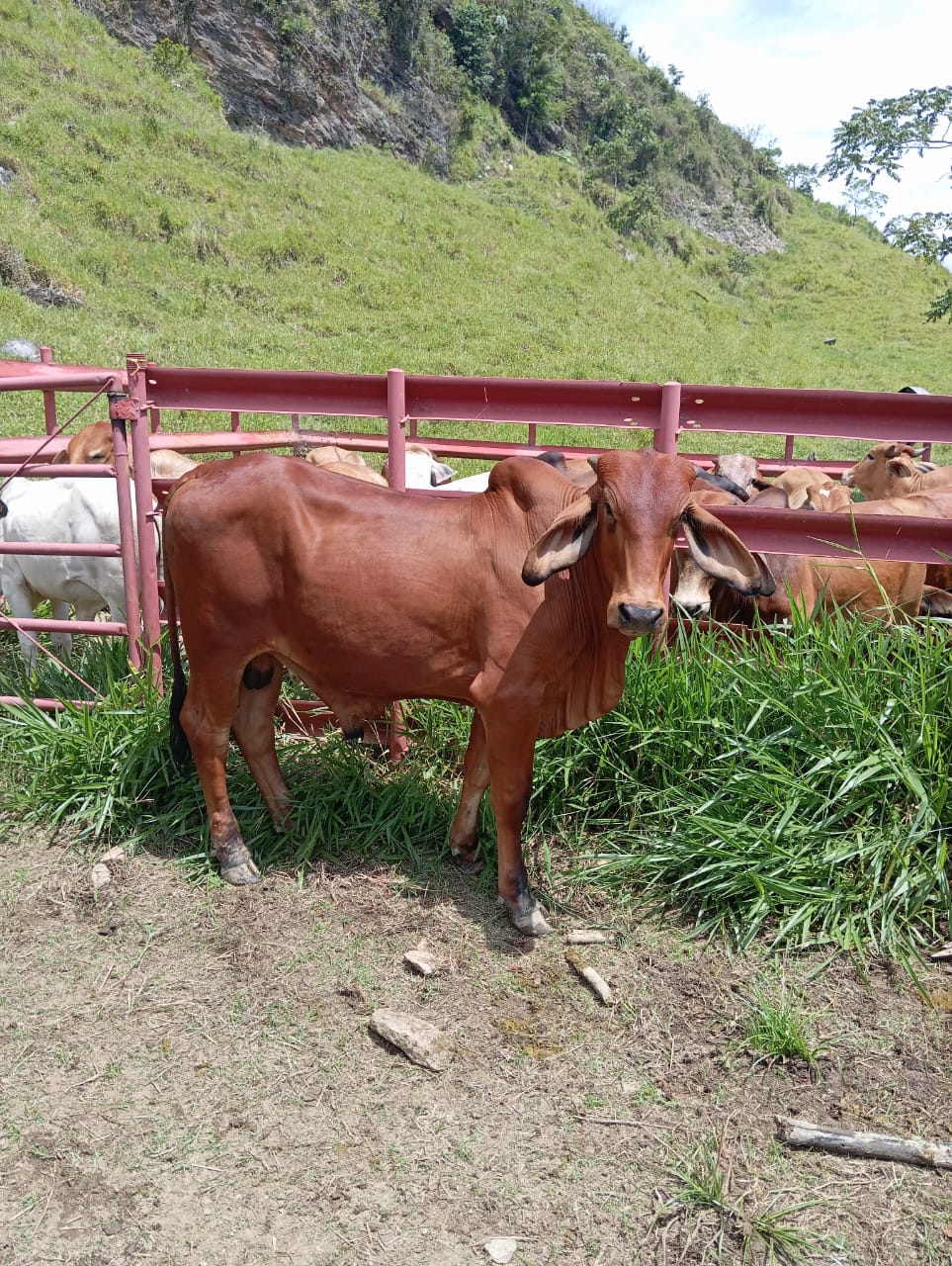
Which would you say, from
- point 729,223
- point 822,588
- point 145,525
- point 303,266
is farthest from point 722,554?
point 729,223

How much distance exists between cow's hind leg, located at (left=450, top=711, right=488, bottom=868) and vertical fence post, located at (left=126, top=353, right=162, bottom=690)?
65.0 inches

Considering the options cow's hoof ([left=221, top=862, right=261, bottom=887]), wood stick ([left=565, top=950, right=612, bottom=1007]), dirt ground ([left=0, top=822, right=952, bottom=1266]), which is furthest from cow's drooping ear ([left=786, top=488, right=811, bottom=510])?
cow's hoof ([left=221, top=862, right=261, bottom=887])

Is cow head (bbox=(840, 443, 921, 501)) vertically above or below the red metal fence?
below

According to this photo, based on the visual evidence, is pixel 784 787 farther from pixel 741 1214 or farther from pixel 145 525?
pixel 145 525

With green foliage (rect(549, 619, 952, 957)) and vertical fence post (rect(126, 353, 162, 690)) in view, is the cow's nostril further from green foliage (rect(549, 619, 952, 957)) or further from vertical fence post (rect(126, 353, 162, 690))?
vertical fence post (rect(126, 353, 162, 690))

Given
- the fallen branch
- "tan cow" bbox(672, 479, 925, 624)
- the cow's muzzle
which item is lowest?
the fallen branch

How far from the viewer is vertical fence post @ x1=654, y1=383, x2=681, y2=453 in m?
4.28

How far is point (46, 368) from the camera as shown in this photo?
5.23 metres

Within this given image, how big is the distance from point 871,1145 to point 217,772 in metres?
2.53

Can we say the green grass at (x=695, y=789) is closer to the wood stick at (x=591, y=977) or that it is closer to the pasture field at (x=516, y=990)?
the pasture field at (x=516, y=990)

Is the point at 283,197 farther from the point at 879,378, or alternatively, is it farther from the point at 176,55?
the point at 879,378

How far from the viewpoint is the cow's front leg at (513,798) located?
11.8ft

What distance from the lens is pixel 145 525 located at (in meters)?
4.69

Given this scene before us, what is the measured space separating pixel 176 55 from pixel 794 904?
33506 mm
